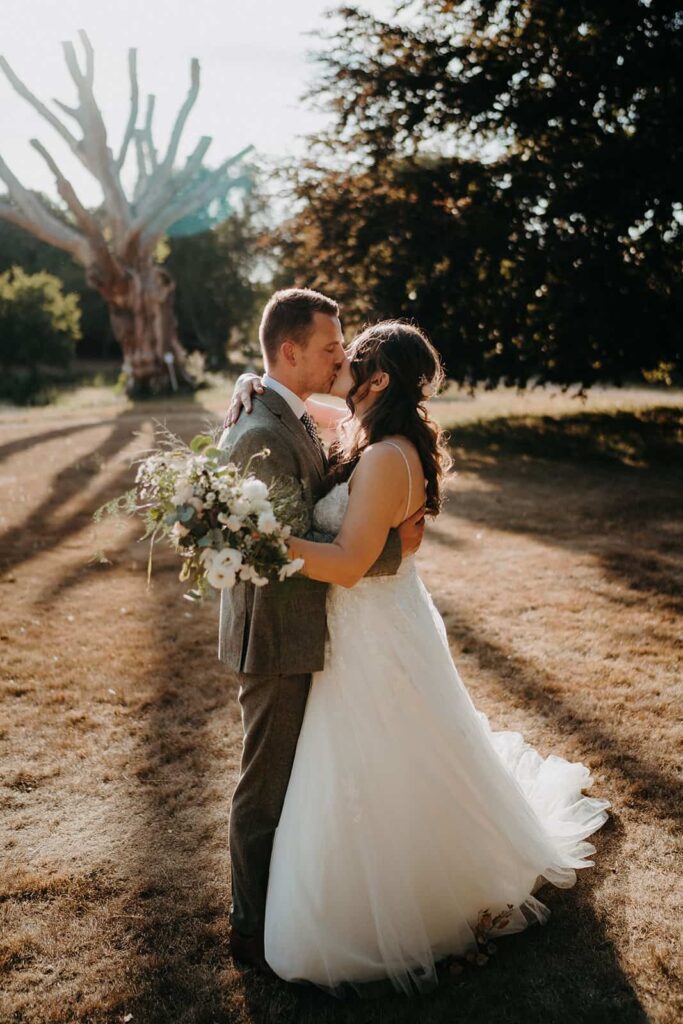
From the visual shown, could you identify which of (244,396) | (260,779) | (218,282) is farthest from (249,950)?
(218,282)

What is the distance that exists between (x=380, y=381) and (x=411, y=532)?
0.58m

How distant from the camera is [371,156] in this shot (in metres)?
15.0

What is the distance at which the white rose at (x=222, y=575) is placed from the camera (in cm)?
Answer: 222

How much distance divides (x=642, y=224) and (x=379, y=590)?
39.9 feet

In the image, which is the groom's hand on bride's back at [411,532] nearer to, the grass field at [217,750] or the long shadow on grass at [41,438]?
the grass field at [217,750]

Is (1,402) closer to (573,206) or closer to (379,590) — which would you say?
(573,206)

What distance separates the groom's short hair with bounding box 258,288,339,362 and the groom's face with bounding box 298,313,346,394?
27 millimetres

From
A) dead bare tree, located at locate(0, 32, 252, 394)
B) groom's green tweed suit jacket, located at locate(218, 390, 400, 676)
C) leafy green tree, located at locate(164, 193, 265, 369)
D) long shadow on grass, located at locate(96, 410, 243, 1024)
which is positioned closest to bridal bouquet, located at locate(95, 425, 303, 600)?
groom's green tweed suit jacket, located at locate(218, 390, 400, 676)

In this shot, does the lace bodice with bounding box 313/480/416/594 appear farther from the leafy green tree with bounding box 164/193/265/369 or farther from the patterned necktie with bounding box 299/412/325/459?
the leafy green tree with bounding box 164/193/265/369

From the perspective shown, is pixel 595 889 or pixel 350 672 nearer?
pixel 350 672

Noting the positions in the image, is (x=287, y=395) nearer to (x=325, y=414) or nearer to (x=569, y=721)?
(x=325, y=414)

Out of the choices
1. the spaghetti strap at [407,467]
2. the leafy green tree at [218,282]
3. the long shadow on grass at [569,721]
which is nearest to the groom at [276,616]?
the spaghetti strap at [407,467]

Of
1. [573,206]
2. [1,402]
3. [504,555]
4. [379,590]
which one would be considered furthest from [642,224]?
[1,402]

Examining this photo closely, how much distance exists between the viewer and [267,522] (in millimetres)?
2250
